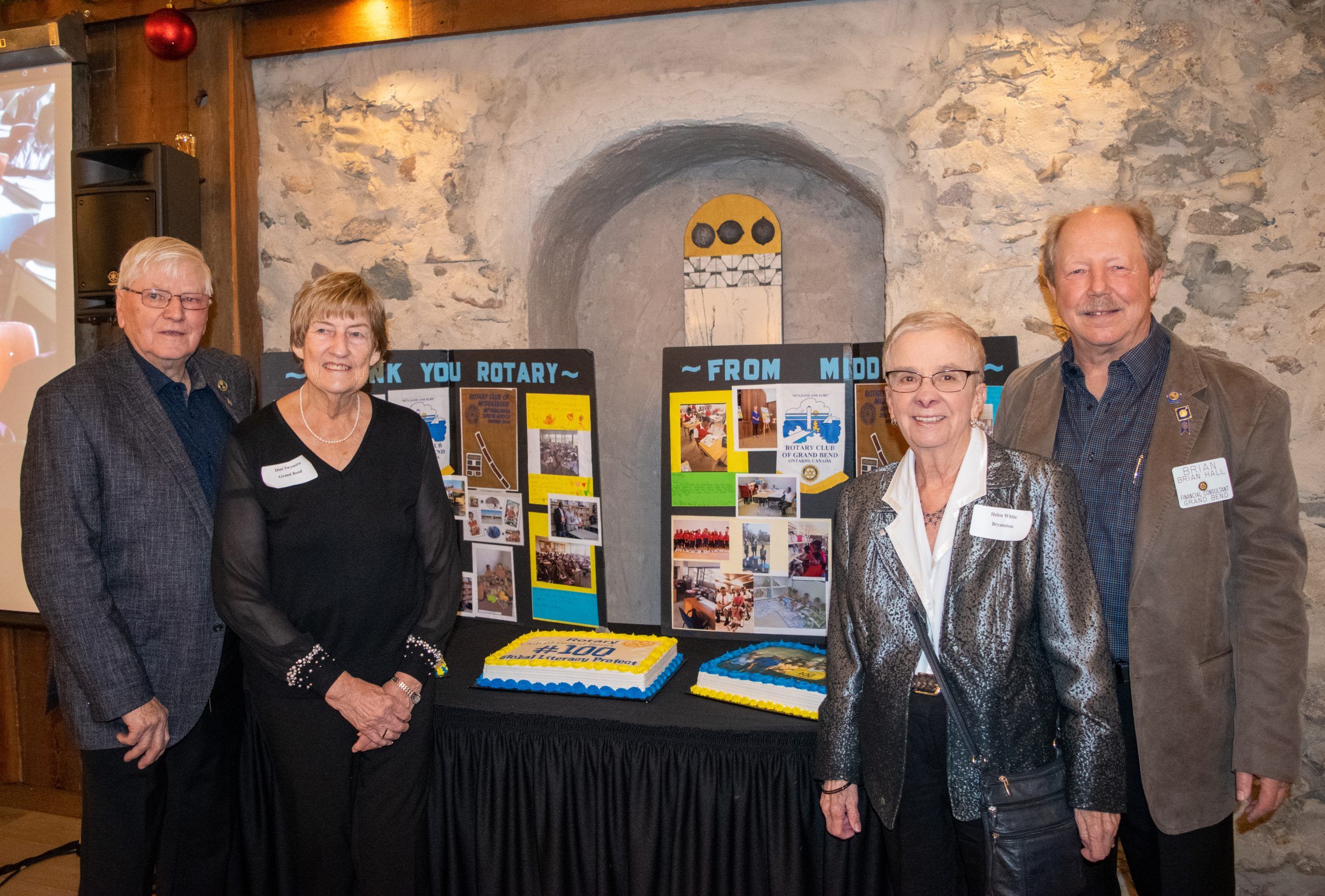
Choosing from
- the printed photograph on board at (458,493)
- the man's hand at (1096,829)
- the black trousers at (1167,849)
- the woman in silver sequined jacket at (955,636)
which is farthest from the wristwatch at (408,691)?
the black trousers at (1167,849)

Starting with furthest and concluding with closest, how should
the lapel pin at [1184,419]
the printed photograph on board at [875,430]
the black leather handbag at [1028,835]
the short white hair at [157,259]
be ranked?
the printed photograph on board at [875,430] < the short white hair at [157,259] < the lapel pin at [1184,419] < the black leather handbag at [1028,835]

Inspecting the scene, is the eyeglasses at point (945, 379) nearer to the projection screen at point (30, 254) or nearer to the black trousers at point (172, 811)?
the black trousers at point (172, 811)

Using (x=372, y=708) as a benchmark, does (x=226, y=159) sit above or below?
above

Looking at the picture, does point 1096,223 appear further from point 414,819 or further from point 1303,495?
point 414,819

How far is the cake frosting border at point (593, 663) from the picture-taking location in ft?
7.52

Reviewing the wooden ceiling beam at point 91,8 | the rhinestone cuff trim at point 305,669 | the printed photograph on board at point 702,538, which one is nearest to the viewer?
the rhinestone cuff trim at point 305,669

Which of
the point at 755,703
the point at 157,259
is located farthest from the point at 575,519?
the point at 157,259

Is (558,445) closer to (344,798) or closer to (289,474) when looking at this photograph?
(289,474)

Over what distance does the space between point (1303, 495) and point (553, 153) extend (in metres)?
2.71

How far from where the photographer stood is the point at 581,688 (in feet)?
7.52

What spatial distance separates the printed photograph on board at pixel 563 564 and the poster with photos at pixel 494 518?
3.6 inches

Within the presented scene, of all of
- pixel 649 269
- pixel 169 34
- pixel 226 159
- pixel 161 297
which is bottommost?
pixel 161 297

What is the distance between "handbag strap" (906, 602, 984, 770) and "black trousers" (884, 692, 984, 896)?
0.04 meters

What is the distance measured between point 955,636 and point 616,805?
1074 mm
